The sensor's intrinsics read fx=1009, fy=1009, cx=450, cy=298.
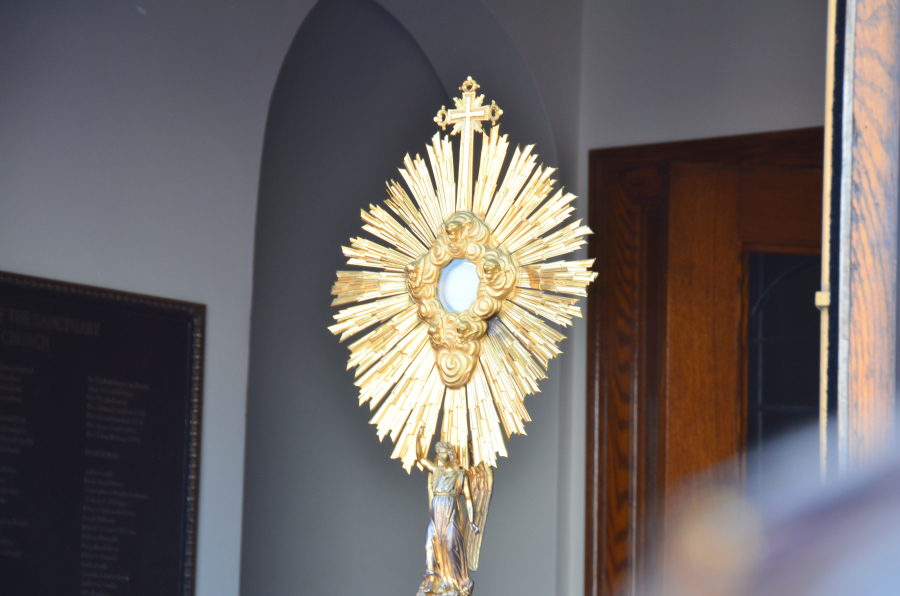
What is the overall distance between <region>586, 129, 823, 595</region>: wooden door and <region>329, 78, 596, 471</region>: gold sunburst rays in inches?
48.4

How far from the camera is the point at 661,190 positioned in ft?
10.9

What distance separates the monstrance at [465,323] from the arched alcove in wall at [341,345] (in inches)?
49.9

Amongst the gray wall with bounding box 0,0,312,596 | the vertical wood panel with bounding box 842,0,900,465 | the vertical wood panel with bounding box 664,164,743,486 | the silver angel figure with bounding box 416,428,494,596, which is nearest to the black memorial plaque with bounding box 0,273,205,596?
the gray wall with bounding box 0,0,312,596

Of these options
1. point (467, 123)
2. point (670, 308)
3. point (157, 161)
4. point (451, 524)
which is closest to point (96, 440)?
point (157, 161)

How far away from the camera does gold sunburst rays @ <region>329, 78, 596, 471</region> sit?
2.05m

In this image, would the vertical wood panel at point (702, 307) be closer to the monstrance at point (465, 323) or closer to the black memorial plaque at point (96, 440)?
the monstrance at point (465, 323)

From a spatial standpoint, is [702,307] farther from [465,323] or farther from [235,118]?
[235,118]

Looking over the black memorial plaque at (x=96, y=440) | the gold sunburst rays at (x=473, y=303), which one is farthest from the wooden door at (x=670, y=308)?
the black memorial plaque at (x=96, y=440)

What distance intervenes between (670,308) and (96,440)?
5.95ft

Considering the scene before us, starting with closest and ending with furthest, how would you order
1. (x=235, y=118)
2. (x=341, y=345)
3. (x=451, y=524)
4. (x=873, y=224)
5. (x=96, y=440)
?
(x=873, y=224), (x=451, y=524), (x=96, y=440), (x=235, y=118), (x=341, y=345)

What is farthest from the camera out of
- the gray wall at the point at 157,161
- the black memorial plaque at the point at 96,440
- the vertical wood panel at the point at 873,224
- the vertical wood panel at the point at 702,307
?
the vertical wood panel at the point at 702,307

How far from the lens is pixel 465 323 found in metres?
2.06

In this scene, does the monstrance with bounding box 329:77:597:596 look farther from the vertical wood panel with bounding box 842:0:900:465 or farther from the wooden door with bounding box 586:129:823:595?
the wooden door with bounding box 586:129:823:595

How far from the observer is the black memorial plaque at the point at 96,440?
7.55 ft
